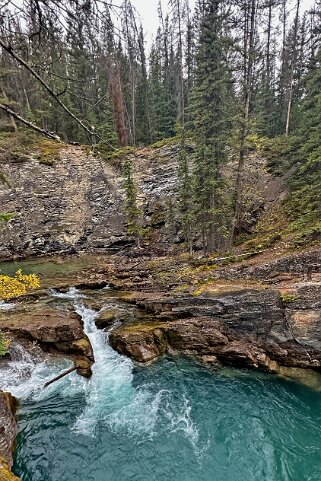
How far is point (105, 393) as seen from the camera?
9.98 m

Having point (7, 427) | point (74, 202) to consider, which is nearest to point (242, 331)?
point (7, 427)

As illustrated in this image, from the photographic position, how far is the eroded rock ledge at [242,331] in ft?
35.3

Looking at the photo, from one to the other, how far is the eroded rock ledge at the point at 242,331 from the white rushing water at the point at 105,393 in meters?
1.09

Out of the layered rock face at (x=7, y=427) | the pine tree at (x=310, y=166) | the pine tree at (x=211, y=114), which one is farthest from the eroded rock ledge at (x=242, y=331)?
the pine tree at (x=211, y=114)

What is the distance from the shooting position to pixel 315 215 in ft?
51.5

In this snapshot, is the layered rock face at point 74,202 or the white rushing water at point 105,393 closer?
the white rushing water at point 105,393

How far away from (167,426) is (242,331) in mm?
4603

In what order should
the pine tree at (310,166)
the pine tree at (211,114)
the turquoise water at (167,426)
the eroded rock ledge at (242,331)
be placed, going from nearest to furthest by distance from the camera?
the turquoise water at (167,426) < the eroded rock ledge at (242,331) < the pine tree at (310,166) < the pine tree at (211,114)

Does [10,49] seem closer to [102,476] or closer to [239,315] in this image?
[102,476]

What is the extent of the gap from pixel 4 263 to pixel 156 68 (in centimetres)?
3480

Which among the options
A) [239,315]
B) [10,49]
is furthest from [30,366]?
[10,49]

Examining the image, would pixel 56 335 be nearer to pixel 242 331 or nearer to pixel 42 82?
pixel 242 331

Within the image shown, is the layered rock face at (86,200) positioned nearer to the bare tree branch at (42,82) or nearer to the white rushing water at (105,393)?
the white rushing water at (105,393)

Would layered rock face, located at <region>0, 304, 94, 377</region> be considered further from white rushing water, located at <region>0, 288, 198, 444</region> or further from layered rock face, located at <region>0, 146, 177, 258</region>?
layered rock face, located at <region>0, 146, 177, 258</region>
